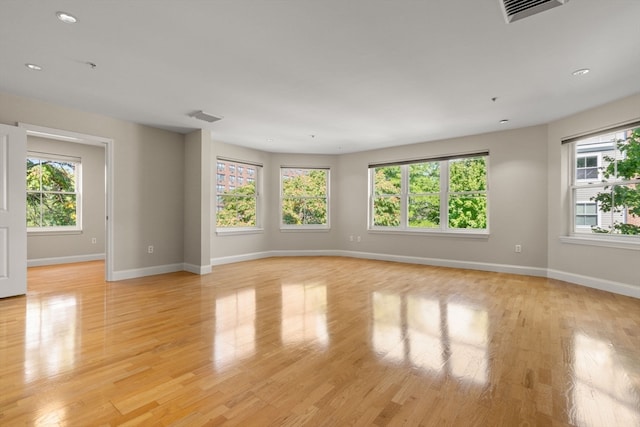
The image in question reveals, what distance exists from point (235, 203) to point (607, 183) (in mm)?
6326

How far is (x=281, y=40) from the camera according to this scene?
2.49 metres

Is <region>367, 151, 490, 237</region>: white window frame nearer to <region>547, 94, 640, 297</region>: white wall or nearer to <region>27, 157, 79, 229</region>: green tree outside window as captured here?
<region>547, 94, 640, 297</region>: white wall

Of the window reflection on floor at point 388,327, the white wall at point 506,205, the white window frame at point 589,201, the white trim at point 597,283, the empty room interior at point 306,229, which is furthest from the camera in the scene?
the white wall at point 506,205

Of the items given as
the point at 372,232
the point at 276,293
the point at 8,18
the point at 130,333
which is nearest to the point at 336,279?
the point at 276,293

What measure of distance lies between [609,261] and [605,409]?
342 centimetres

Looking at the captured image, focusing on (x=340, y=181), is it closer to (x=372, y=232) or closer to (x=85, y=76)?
(x=372, y=232)

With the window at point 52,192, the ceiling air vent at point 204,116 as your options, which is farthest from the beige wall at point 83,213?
the ceiling air vent at point 204,116

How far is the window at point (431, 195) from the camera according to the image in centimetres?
565

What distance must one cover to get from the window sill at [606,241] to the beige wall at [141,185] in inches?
254

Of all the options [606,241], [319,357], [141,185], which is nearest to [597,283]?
[606,241]

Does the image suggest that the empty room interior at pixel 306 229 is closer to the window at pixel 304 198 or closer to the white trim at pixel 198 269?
the white trim at pixel 198 269

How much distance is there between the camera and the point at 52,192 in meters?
6.20

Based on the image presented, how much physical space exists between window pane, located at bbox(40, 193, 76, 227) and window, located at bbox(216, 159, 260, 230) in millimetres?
3255

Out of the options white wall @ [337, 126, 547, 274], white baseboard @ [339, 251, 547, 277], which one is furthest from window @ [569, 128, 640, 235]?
white baseboard @ [339, 251, 547, 277]
